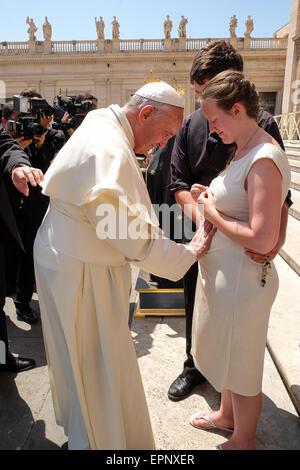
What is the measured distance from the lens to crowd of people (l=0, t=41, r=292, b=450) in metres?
1.37

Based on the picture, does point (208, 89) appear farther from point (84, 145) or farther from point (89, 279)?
point (89, 279)


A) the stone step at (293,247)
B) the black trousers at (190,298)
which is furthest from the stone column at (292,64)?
the black trousers at (190,298)

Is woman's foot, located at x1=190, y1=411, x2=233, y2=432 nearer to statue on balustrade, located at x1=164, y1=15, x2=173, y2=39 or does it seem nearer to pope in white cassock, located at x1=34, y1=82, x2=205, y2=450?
pope in white cassock, located at x1=34, y1=82, x2=205, y2=450

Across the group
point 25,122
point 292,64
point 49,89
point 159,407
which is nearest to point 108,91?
point 49,89

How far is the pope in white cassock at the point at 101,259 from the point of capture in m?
1.34

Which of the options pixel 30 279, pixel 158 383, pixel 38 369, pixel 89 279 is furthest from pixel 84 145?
pixel 30 279

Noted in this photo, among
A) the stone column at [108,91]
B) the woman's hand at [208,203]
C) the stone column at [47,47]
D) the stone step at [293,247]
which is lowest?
the stone step at [293,247]

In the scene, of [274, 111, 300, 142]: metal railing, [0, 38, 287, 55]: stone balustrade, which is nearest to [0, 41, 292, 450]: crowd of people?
[274, 111, 300, 142]: metal railing

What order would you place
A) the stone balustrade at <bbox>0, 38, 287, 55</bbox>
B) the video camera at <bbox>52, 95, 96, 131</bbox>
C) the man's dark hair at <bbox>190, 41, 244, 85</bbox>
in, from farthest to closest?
the stone balustrade at <bbox>0, 38, 287, 55</bbox> → the video camera at <bbox>52, 95, 96, 131</bbox> → the man's dark hair at <bbox>190, 41, 244, 85</bbox>

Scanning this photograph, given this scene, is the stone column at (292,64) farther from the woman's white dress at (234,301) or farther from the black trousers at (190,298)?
the woman's white dress at (234,301)

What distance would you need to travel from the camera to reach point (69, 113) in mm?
4359

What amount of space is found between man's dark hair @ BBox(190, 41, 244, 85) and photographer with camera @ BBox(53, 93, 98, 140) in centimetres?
253

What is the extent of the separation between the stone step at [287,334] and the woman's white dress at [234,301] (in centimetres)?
75

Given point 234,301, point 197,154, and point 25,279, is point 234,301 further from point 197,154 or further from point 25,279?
point 25,279
